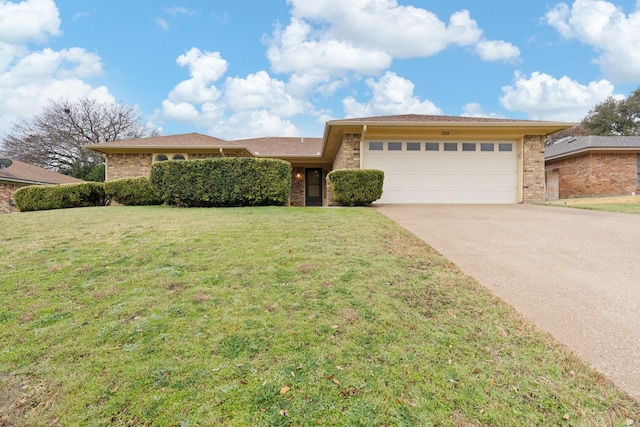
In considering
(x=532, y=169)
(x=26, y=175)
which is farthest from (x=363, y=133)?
(x=26, y=175)

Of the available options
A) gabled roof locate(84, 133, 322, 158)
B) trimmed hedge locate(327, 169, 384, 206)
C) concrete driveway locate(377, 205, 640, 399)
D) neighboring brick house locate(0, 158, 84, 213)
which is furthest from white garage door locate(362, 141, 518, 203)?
neighboring brick house locate(0, 158, 84, 213)

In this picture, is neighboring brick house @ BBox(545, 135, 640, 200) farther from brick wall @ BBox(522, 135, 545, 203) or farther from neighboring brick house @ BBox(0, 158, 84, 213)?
neighboring brick house @ BBox(0, 158, 84, 213)

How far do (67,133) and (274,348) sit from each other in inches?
1266

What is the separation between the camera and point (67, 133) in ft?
84.8

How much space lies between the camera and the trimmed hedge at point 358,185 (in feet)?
31.7

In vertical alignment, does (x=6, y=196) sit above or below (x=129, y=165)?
below

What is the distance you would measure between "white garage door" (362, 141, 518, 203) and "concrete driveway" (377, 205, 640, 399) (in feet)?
13.4

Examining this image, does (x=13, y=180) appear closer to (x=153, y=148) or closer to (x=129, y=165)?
(x=129, y=165)

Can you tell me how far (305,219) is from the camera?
6672mm

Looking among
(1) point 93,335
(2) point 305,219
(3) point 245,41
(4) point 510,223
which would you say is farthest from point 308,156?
(1) point 93,335

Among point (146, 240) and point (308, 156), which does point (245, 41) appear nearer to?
point (308, 156)

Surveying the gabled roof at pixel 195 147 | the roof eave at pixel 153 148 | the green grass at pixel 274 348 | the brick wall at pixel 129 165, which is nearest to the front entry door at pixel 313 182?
the gabled roof at pixel 195 147

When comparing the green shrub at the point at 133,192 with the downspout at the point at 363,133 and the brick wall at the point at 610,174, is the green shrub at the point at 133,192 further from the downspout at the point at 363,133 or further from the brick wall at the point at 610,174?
the brick wall at the point at 610,174

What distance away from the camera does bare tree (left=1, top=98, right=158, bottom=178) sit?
2503 centimetres
